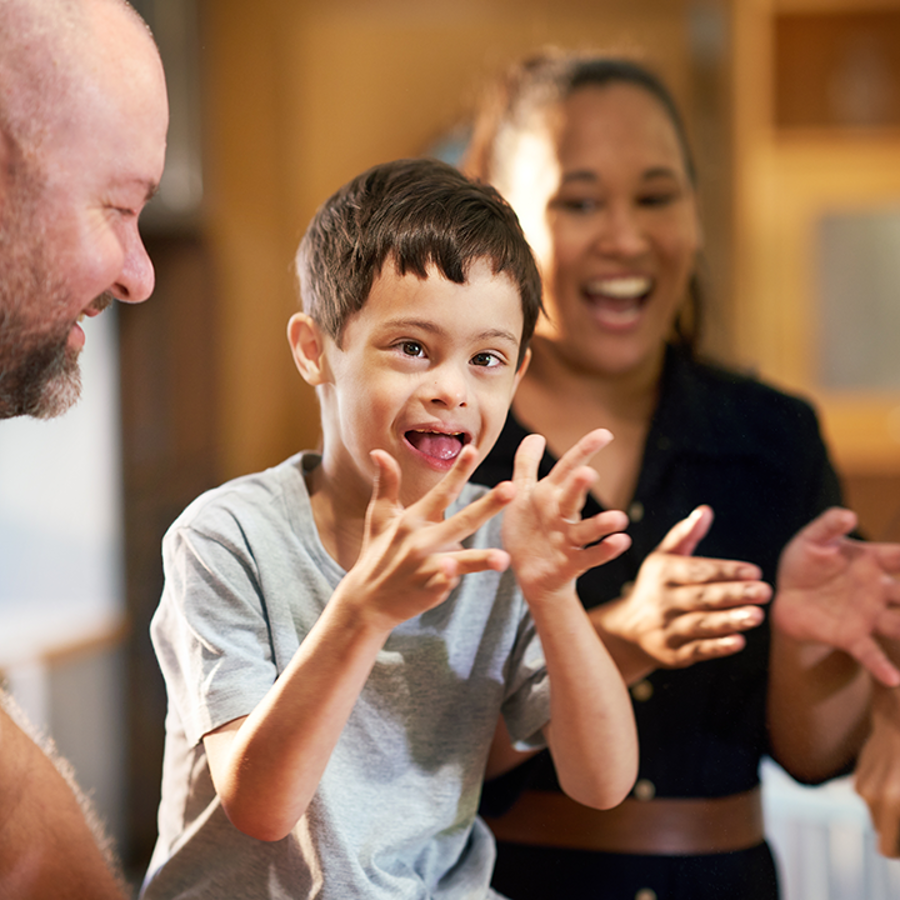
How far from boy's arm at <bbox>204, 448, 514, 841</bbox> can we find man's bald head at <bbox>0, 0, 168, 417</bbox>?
0.42ft

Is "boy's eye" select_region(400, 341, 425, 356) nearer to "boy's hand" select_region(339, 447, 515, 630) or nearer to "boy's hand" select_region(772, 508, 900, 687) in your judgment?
"boy's hand" select_region(339, 447, 515, 630)

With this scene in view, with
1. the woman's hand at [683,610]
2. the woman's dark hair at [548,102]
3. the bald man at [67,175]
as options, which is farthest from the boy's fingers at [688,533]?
the bald man at [67,175]

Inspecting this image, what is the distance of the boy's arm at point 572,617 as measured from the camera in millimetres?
310

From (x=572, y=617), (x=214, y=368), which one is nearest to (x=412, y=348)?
(x=572, y=617)

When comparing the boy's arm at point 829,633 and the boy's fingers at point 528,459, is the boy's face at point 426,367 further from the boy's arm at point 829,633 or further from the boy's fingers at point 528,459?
the boy's arm at point 829,633

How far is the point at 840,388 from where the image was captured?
1.53 metres

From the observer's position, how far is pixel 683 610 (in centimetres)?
38

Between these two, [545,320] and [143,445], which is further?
[143,445]

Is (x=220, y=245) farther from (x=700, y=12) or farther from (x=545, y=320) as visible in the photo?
(x=700, y=12)

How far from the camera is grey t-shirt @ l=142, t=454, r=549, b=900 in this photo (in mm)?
326

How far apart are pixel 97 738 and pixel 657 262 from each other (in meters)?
0.36

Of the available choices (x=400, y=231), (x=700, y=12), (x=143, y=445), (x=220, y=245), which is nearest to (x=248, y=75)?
(x=220, y=245)

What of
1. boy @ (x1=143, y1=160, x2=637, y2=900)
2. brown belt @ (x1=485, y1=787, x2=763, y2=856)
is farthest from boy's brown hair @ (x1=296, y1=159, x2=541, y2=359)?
brown belt @ (x1=485, y1=787, x2=763, y2=856)

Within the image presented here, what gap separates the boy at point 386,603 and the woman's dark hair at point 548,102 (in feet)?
0.39
